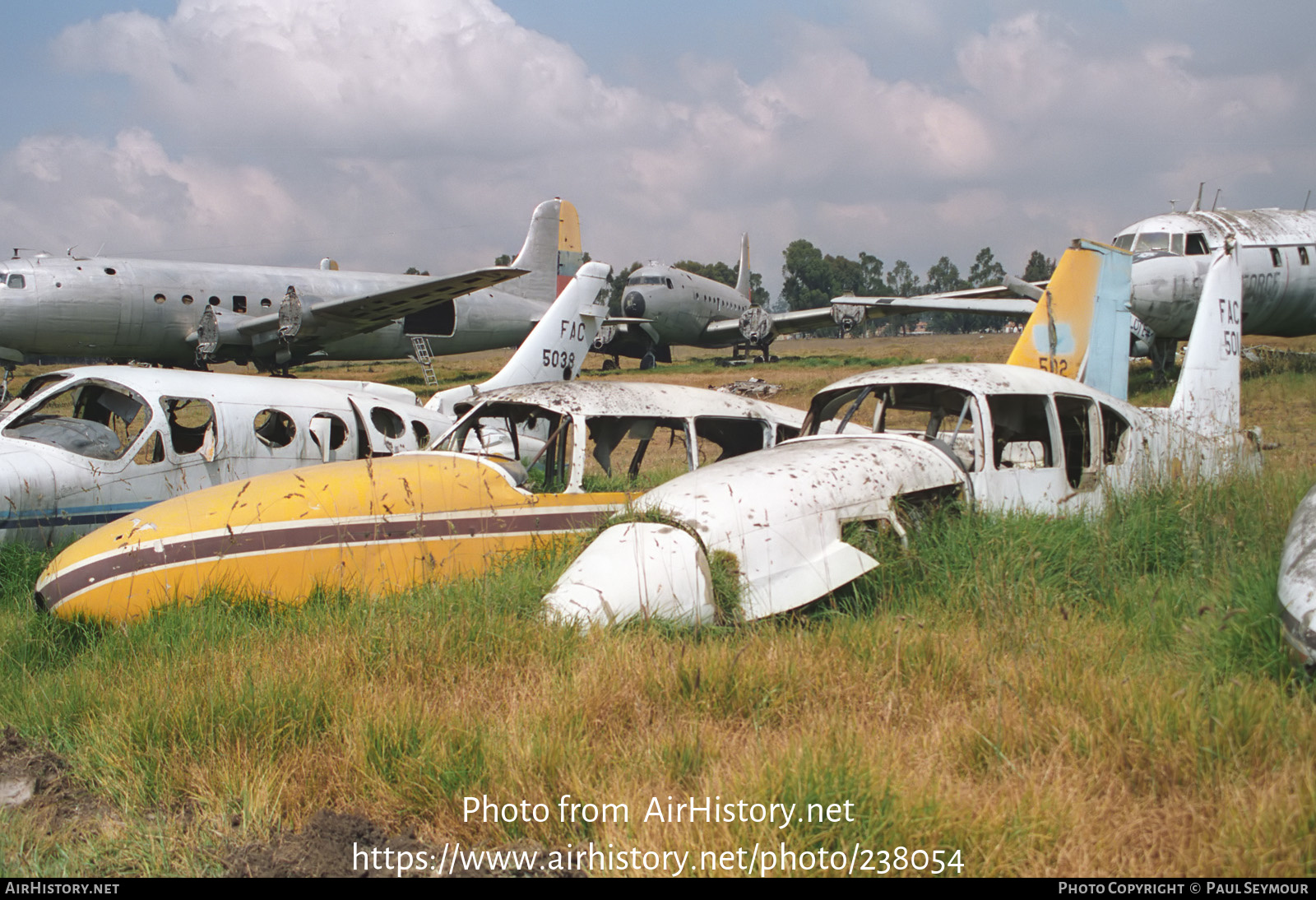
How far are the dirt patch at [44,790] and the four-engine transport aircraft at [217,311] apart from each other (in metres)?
15.8

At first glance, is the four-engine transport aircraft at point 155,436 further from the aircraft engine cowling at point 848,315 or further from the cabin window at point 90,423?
the aircraft engine cowling at point 848,315

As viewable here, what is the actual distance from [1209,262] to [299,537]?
59.0 ft

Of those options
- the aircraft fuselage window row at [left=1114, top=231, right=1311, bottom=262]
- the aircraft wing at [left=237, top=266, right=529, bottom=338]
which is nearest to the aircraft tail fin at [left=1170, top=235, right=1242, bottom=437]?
the aircraft fuselage window row at [left=1114, top=231, right=1311, bottom=262]

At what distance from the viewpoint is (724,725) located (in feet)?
11.5

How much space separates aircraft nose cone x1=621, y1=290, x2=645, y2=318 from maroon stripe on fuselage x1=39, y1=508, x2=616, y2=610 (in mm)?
28368

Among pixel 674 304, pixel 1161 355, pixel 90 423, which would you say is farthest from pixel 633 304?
pixel 90 423

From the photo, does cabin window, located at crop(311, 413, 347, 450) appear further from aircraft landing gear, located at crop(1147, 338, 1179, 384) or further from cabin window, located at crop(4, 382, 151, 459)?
aircraft landing gear, located at crop(1147, 338, 1179, 384)

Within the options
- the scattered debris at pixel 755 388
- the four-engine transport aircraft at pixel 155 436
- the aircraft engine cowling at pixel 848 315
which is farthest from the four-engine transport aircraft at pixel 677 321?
the four-engine transport aircraft at pixel 155 436

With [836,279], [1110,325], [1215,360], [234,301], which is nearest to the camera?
[1215,360]

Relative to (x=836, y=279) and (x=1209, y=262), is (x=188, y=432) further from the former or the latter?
(x=836, y=279)

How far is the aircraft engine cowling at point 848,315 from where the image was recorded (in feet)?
96.7

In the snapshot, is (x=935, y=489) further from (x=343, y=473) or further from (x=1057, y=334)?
(x=1057, y=334)

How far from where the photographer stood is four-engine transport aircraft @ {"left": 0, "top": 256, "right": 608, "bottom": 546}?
734 centimetres

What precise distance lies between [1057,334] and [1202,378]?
1355 mm
